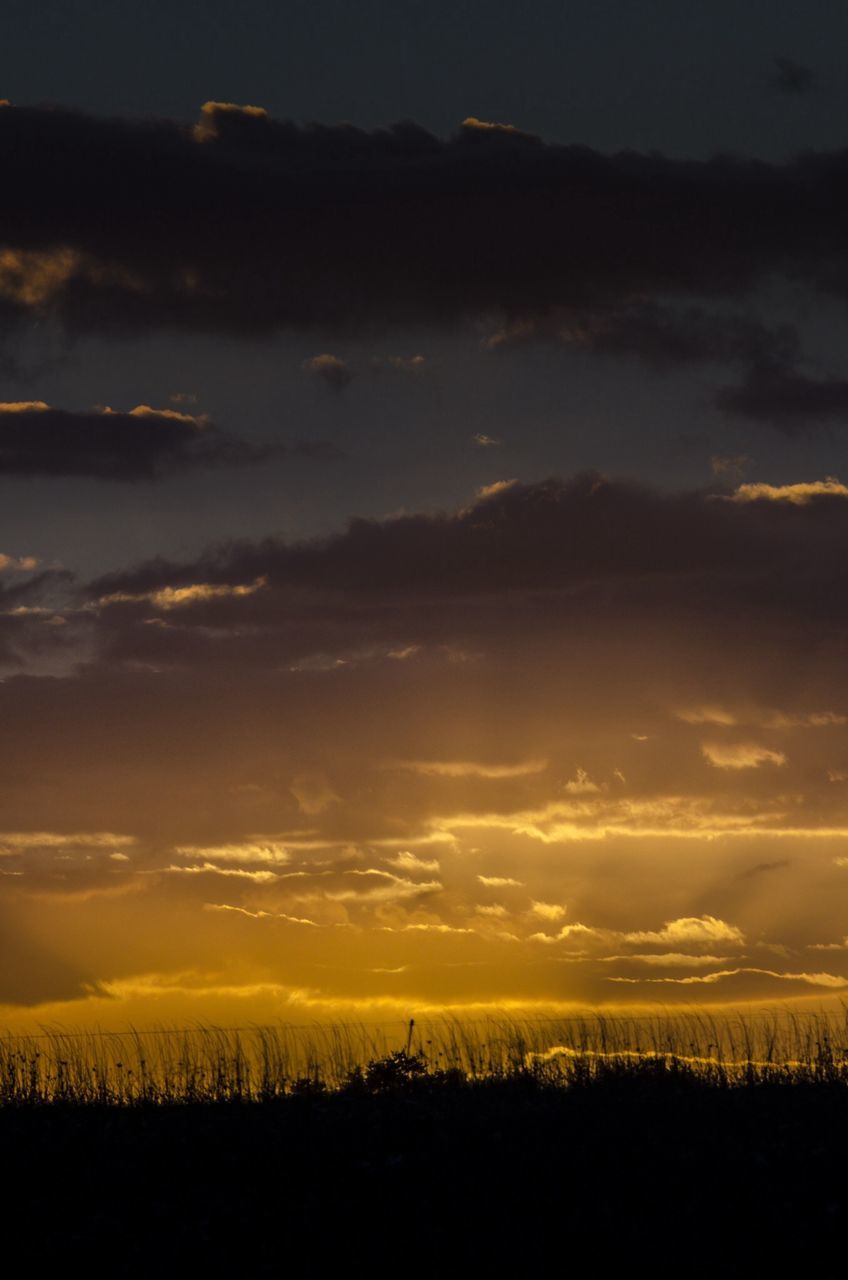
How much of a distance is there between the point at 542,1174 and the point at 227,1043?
20.1 metres

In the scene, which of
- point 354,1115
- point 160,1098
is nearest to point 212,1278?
point 354,1115

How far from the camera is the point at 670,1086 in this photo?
98.3 feet

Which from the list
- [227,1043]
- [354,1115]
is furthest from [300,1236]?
[227,1043]

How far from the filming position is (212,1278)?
17125 mm

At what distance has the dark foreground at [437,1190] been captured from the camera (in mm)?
17344

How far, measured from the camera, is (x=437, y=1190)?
19.6 m

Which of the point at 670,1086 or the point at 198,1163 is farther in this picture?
the point at 670,1086

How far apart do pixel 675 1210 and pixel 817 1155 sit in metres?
3.52

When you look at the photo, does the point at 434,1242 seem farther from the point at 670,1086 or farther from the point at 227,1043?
the point at 227,1043

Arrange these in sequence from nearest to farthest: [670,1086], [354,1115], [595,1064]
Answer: [354,1115] → [670,1086] → [595,1064]

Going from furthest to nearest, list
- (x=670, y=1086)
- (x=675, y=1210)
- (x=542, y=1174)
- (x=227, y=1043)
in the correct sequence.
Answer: (x=227, y=1043) < (x=670, y=1086) < (x=542, y=1174) < (x=675, y=1210)

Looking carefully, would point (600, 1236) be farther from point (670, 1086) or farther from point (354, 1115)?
point (670, 1086)

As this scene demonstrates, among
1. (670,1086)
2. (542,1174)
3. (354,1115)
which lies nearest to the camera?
(542,1174)

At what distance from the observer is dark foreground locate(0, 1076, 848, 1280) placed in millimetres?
17344
